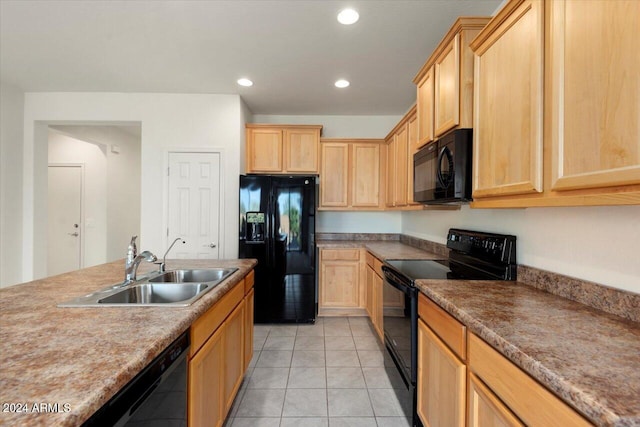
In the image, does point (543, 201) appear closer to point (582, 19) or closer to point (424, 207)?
Answer: point (582, 19)

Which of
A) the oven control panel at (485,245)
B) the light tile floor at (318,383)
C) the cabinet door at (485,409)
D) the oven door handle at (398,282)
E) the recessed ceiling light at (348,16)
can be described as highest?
the recessed ceiling light at (348,16)

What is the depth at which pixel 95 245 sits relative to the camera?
4.64 meters

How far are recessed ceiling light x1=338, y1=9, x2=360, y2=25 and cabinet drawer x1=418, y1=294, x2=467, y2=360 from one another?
1862mm

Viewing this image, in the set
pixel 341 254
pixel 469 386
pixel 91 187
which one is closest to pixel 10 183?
pixel 91 187

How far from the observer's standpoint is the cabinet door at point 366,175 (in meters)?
3.73

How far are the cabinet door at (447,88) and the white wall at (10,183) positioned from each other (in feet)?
14.4

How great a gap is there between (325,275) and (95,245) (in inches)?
154

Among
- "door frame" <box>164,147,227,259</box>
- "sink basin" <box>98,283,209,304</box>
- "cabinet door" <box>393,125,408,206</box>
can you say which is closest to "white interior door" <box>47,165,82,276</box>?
"door frame" <box>164,147,227,259</box>

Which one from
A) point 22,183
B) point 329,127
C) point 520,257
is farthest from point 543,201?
point 22,183

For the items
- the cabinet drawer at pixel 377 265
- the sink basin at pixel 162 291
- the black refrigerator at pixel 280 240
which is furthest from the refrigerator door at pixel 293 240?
the sink basin at pixel 162 291

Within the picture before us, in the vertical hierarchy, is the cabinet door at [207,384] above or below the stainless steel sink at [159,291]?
below

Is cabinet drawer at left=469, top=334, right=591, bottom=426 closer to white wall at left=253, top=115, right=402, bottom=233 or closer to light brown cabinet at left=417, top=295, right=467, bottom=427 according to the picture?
light brown cabinet at left=417, top=295, right=467, bottom=427

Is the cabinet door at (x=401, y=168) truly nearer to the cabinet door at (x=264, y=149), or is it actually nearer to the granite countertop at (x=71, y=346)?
the cabinet door at (x=264, y=149)

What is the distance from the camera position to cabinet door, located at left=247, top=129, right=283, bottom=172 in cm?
360
